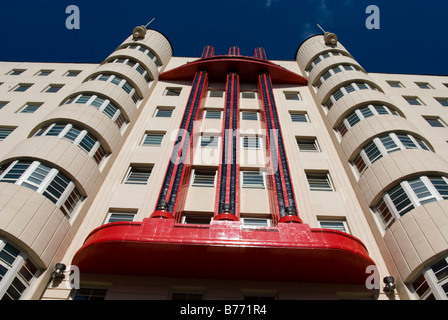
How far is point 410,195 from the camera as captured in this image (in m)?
14.9

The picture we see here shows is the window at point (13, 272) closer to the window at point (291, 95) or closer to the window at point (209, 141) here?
the window at point (209, 141)

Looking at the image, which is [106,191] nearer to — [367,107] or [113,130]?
[113,130]

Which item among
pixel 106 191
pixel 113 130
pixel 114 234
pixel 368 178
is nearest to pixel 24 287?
pixel 114 234

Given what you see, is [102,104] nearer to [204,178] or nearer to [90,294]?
[204,178]

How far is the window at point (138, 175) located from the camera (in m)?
19.4

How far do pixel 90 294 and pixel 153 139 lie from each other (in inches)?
469

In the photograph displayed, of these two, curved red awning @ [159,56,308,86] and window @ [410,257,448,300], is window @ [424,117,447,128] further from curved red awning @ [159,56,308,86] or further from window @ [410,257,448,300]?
window @ [410,257,448,300]

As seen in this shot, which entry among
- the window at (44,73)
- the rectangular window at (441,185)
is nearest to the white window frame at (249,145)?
the rectangular window at (441,185)

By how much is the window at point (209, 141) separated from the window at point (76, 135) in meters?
6.84

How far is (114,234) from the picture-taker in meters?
12.9

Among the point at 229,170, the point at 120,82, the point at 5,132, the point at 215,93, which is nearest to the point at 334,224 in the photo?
the point at 229,170
